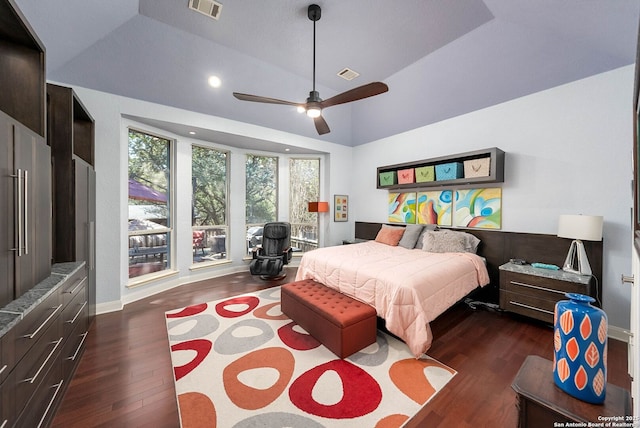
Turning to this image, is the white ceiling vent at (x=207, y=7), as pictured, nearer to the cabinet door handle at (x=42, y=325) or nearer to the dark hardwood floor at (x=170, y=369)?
the cabinet door handle at (x=42, y=325)

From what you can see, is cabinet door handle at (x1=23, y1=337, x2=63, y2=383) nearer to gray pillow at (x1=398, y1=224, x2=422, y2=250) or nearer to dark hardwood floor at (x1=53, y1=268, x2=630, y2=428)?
dark hardwood floor at (x1=53, y1=268, x2=630, y2=428)

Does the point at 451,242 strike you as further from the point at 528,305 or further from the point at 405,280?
the point at 405,280

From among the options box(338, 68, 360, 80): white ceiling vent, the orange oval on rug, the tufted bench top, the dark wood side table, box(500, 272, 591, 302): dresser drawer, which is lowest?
the orange oval on rug

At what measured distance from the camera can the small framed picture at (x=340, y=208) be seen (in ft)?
18.5

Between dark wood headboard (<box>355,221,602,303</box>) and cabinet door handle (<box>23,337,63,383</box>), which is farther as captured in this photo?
dark wood headboard (<box>355,221,602,303</box>)

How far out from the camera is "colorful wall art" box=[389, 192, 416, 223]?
4.61 m

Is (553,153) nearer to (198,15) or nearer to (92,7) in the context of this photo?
(198,15)

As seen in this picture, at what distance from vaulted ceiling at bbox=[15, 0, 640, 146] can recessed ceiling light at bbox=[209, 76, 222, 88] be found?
7cm

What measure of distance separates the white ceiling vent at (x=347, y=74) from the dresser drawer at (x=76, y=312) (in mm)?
3910

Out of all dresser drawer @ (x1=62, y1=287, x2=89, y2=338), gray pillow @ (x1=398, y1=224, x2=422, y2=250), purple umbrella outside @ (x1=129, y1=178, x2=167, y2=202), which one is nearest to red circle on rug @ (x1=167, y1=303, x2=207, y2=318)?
dresser drawer @ (x1=62, y1=287, x2=89, y2=338)

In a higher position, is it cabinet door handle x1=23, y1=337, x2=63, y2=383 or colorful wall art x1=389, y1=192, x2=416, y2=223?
colorful wall art x1=389, y1=192, x2=416, y2=223

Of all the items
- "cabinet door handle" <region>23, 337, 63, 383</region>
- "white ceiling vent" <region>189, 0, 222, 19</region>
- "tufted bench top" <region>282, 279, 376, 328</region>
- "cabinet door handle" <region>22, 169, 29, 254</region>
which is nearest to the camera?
"cabinet door handle" <region>23, 337, 63, 383</region>

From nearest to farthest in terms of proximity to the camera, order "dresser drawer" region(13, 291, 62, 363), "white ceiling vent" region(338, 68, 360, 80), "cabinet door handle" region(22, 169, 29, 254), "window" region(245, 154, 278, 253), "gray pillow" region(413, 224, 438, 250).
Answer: "dresser drawer" region(13, 291, 62, 363), "cabinet door handle" region(22, 169, 29, 254), "white ceiling vent" region(338, 68, 360, 80), "gray pillow" region(413, 224, 438, 250), "window" region(245, 154, 278, 253)

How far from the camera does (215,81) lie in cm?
A: 346
